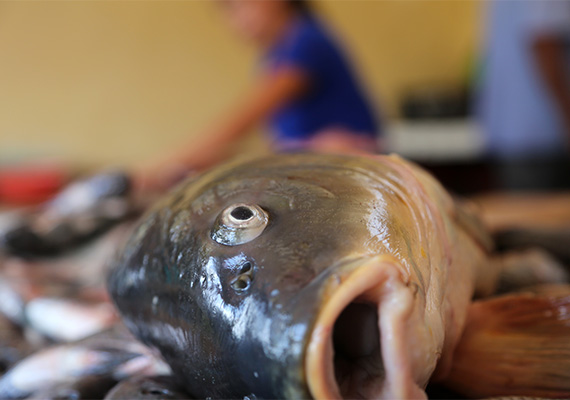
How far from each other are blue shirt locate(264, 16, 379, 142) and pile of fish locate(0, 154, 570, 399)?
134cm

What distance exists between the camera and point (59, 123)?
3.36 m

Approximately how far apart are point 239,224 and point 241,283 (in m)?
0.05

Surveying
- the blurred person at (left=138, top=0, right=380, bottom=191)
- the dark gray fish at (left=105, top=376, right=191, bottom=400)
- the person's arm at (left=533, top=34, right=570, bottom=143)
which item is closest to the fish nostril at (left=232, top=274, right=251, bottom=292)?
the dark gray fish at (left=105, top=376, right=191, bottom=400)

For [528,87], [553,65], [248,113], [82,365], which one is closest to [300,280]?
[82,365]

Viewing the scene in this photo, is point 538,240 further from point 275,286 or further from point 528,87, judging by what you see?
point 528,87

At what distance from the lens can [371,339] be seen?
37cm

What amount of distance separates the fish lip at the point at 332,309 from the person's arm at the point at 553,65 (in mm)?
1899

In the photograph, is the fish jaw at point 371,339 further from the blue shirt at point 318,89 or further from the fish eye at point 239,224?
the blue shirt at point 318,89

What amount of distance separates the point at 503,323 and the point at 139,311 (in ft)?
1.03

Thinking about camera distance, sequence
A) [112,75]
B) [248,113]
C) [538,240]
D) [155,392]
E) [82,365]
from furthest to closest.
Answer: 1. [112,75]
2. [248,113]
3. [538,240]
4. [82,365]
5. [155,392]

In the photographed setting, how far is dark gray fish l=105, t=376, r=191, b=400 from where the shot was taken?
45 cm

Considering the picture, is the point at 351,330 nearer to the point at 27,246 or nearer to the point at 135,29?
the point at 27,246

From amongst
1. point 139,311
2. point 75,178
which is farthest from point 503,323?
point 75,178

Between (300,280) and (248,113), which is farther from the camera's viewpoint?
(248,113)
